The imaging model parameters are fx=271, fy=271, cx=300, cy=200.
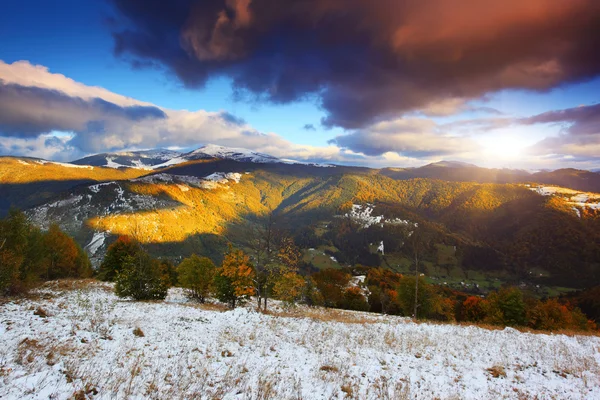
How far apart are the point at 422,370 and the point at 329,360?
4184 mm

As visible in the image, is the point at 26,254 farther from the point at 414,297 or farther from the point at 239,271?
the point at 414,297

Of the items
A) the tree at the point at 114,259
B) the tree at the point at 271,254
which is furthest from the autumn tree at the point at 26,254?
the tree at the point at 271,254

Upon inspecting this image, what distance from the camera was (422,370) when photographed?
12.2m

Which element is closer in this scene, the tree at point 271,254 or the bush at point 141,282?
the tree at point 271,254

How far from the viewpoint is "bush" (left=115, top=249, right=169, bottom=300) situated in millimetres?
30812

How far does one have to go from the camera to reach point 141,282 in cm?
3161

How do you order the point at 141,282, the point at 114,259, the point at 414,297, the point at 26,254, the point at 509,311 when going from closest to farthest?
1. the point at 141,282
2. the point at 26,254
3. the point at 114,259
4. the point at 509,311
5. the point at 414,297

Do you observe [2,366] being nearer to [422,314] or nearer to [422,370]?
[422,370]

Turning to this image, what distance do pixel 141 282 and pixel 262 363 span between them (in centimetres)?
2671

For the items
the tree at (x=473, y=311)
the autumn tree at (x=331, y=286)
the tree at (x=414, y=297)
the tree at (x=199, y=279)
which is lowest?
the tree at (x=473, y=311)

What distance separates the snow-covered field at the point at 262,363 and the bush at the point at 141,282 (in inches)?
Answer: 502

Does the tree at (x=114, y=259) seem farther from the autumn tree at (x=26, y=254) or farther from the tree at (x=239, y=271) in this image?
the tree at (x=239, y=271)

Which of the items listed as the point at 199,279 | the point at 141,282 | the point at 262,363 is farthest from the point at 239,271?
the point at 262,363

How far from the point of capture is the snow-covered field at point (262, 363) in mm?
7750
